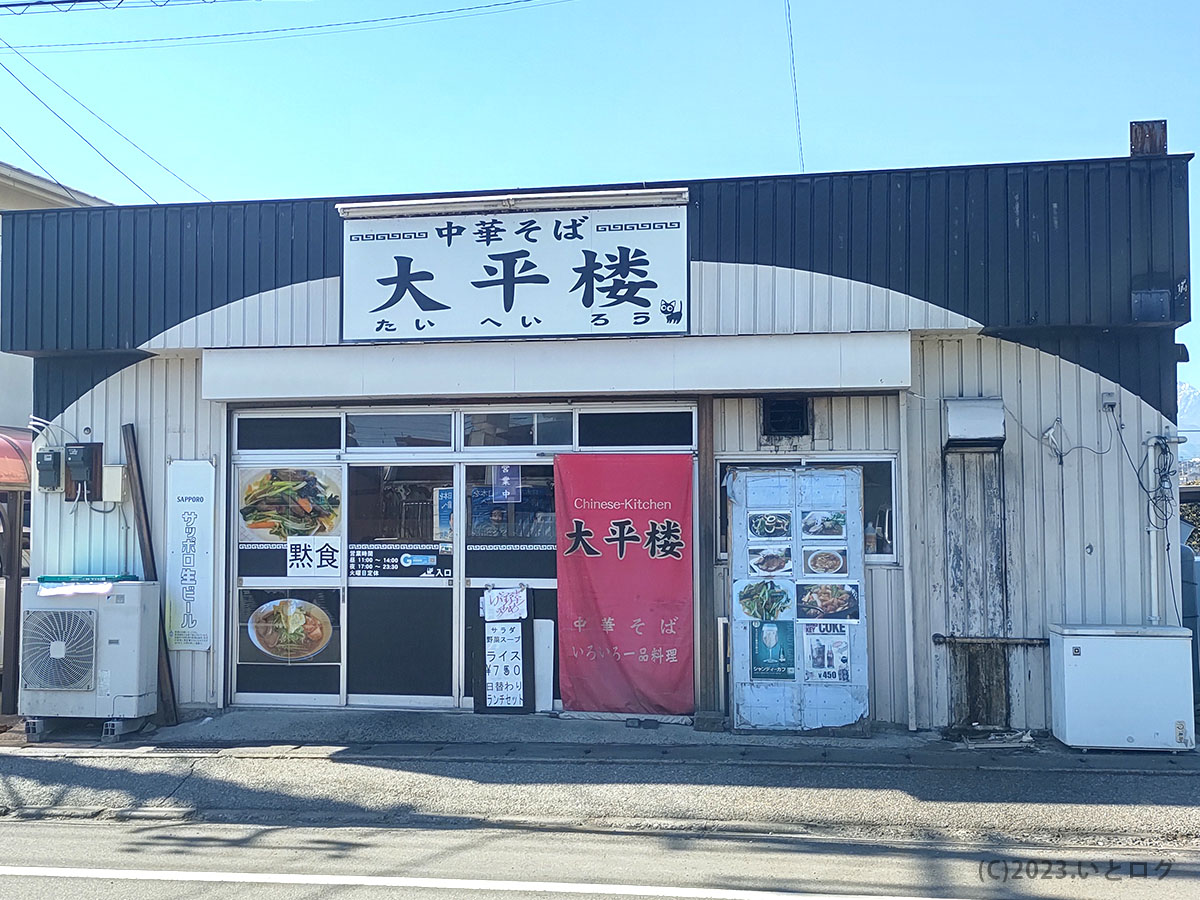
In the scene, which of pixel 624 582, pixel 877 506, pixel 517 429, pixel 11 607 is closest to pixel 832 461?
pixel 877 506

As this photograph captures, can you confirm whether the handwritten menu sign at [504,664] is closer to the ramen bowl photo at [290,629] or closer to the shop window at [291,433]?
the ramen bowl photo at [290,629]

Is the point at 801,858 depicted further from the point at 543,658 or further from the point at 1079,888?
the point at 543,658

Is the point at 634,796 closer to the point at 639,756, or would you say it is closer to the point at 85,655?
the point at 639,756

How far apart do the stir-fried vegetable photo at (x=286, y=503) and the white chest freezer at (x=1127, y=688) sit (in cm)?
648

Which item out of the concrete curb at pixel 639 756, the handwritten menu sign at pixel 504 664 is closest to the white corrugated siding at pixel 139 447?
the concrete curb at pixel 639 756

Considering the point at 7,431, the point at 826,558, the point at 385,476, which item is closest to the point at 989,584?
the point at 826,558

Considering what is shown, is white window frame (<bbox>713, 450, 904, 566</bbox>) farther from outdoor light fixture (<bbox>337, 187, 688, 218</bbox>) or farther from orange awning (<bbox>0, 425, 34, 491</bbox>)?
orange awning (<bbox>0, 425, 34, 491</bbox>)

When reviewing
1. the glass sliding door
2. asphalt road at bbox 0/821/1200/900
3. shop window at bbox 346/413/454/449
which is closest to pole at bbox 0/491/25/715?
the glass sliding door

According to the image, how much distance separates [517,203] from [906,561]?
451cm

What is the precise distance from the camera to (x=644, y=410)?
959 centimetres

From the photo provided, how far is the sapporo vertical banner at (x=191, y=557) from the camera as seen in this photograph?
32.9ft

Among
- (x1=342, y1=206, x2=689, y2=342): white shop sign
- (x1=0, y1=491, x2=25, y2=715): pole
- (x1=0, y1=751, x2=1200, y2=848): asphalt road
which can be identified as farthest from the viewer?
(x1=0, y1=491, x2=25, y2=715): pole

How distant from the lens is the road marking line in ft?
18.4

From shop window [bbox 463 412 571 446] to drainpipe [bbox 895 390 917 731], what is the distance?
2.90 meters
